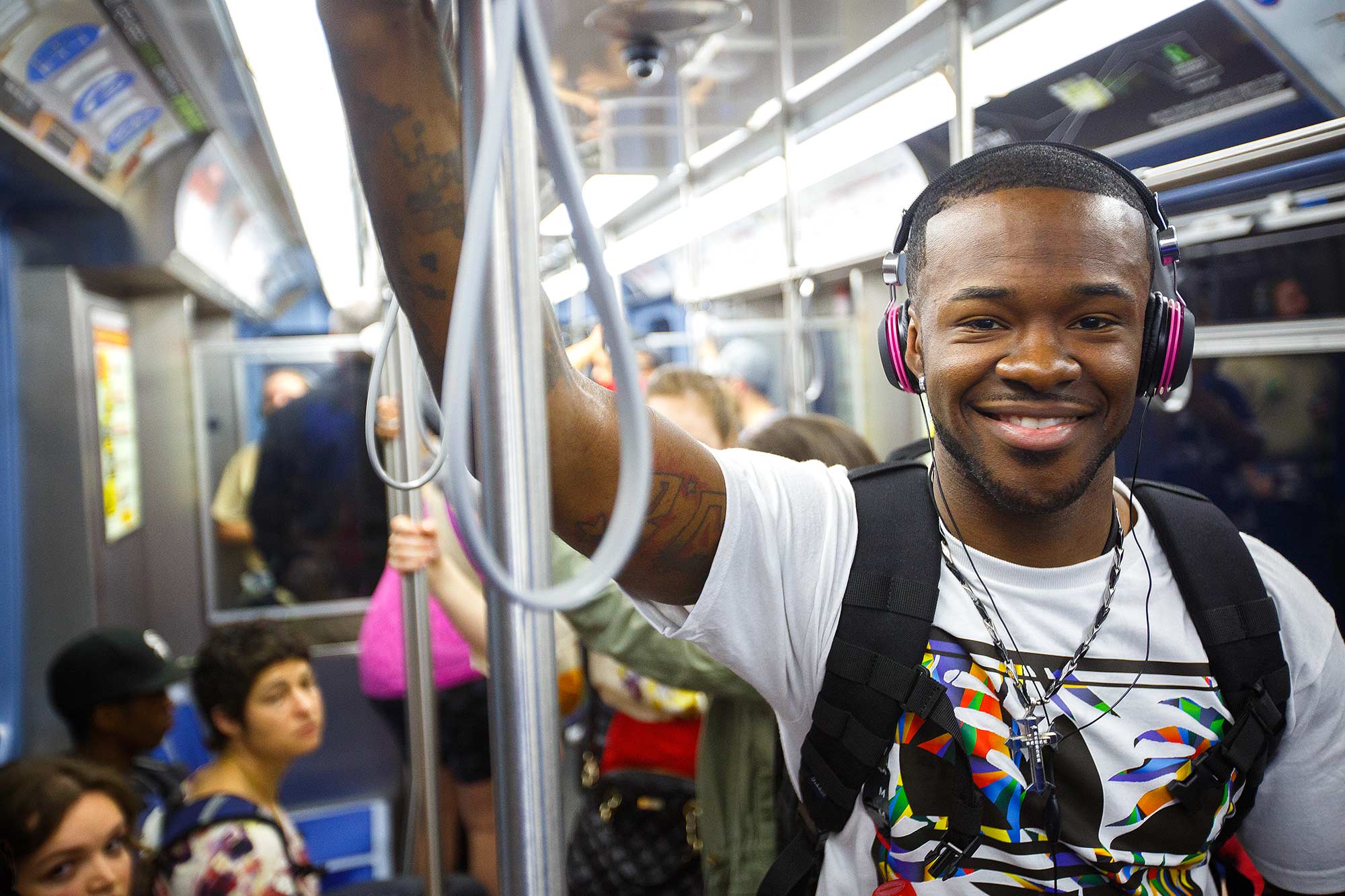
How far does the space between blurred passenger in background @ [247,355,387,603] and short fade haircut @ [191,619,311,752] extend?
2.34 metres

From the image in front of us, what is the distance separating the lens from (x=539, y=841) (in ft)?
2.00

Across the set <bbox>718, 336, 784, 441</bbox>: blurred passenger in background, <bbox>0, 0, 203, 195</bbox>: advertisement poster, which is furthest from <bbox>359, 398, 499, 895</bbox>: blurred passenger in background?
<bbox>718, 336, 784, 441</bbox>: blurred passenger in background

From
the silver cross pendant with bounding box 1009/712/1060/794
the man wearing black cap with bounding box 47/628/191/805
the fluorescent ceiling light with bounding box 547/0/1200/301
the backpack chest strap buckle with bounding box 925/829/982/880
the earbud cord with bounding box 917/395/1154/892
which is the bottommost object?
the man wearing black cap with bounding box 47/628/191/805

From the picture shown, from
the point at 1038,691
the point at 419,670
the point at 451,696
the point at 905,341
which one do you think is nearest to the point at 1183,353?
the point at 905,341

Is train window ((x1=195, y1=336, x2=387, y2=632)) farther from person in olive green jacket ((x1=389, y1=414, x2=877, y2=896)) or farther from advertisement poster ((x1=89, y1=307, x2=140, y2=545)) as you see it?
person in olive green jacket ((x1=389, y1=414, x2=877, y2=896))

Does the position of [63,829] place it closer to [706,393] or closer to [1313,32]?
[706,393]

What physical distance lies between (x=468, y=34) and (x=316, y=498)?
16.7 ft

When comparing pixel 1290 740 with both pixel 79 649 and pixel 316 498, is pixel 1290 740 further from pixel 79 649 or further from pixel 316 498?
pixel 316 498

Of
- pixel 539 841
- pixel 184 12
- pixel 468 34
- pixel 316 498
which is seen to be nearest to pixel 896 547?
pixel 539 841

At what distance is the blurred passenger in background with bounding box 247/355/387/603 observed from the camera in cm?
518

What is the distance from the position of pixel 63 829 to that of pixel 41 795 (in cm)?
8

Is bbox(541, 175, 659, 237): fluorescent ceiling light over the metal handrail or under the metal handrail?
over

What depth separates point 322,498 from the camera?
209 inches

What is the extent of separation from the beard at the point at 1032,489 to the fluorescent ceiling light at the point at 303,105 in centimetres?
92
